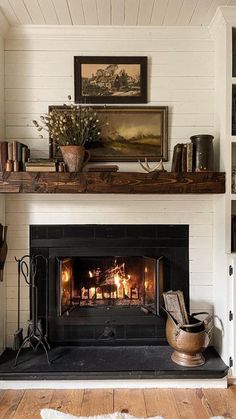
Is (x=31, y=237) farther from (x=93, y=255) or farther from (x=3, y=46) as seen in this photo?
(x=3, y=46)

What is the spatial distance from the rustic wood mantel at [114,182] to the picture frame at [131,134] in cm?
34

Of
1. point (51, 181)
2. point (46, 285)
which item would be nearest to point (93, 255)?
point (46, 285)

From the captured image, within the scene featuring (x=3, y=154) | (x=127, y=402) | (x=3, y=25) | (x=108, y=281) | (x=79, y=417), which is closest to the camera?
(x=79, y=417)

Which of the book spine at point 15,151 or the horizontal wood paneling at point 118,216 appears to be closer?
the book spine at point 15,151

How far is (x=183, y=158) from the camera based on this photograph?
252cm

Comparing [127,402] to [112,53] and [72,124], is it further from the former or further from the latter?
[112,53]

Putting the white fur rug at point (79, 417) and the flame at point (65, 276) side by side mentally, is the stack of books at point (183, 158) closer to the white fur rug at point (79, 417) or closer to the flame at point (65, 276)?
the flame at point (65, 276)

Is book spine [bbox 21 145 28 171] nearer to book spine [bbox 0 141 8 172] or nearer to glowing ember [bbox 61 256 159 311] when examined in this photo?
book spine [bbox 0 141 8 172]

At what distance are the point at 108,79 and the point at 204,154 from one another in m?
0.95

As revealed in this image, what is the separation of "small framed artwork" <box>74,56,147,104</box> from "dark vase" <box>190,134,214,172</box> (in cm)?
60

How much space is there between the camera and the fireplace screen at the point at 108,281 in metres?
2.73

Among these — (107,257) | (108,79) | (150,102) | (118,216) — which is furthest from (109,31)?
(107,257)

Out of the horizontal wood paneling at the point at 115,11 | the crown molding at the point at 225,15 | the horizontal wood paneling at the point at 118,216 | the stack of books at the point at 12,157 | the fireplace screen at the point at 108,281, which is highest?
the horizontal wood paneling at the point at 115,11

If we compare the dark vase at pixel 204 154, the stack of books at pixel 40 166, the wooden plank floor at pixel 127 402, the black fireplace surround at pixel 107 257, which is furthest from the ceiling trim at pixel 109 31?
the wooden plank floor at pixel 127 402
